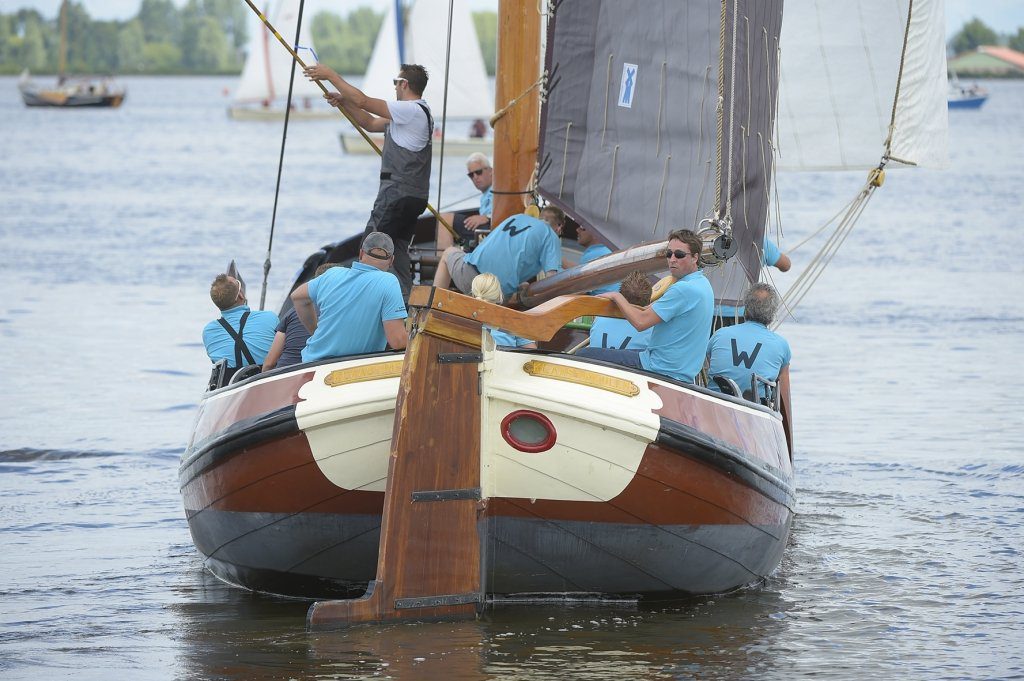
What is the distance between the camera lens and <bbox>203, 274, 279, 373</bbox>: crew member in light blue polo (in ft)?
32.0

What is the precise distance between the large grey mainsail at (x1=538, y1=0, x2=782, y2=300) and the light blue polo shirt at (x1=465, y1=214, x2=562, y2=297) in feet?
0.75

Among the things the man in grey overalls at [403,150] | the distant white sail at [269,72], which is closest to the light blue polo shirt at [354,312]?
the man in grey overalls at [403,150]

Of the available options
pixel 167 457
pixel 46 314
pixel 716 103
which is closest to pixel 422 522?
pixel 716 103

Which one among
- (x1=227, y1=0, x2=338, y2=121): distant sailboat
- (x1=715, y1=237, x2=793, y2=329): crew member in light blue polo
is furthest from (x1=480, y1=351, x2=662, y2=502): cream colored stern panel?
(x1=227, y1=0, x2=338, y2=121): distant sailboat

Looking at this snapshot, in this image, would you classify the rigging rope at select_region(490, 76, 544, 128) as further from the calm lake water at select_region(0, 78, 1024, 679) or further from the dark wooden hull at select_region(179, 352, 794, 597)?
the calm lake water at select_region(0, 78, 1024, 679)

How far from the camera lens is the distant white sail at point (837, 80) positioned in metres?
14.8

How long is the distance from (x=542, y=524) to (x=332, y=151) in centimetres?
6180

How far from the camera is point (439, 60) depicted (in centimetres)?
4059

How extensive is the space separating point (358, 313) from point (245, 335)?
1.66m

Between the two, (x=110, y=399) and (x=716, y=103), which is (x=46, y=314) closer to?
(x=110, y=399)

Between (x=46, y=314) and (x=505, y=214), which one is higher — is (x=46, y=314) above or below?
below

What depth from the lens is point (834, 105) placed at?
1534cm

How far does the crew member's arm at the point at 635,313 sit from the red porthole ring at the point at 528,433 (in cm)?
78

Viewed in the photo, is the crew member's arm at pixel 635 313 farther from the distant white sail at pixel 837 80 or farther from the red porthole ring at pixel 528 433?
the distant white sail at pixel 837 80
